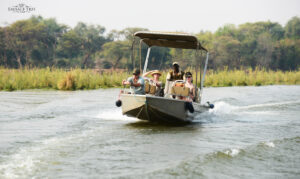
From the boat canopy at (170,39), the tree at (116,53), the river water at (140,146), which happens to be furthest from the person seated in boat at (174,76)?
the tree at (116,53)

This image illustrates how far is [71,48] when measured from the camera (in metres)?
60.2

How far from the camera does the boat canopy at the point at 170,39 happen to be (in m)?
11.1

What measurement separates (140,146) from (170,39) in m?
4.94

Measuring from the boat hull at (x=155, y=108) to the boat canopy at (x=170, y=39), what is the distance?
1847mm

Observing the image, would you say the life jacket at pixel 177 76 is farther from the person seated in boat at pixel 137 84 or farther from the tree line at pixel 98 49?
the tree line at pixel 98 49

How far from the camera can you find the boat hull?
1031 cm

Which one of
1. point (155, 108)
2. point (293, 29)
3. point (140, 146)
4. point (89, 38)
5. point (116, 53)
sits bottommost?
point (140, 146)

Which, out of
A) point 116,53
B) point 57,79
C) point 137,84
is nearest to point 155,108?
point 137,84

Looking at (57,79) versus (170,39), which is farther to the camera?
(57,79)

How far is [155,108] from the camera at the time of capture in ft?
34.2

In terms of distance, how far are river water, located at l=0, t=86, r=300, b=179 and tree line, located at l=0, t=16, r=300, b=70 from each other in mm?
38252

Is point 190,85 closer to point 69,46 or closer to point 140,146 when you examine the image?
point 140,146

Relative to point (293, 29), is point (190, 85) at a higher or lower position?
lower

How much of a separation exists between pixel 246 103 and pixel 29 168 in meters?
13.6
